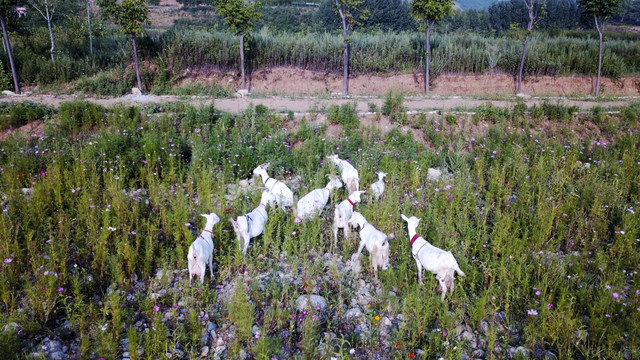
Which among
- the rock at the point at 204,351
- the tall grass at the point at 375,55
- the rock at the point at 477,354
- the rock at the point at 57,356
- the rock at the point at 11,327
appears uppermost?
the tall grass at the point at 375,55

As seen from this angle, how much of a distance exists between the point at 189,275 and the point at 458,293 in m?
3.32

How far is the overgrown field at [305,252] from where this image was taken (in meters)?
4.71

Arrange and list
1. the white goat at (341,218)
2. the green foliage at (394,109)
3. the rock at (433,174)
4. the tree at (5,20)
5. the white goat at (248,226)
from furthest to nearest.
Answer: the tree at (5,20) → the green foliage at (394,109) → the rock at (433,174) → the white goat at (341,218) → the white goat at (248,226)

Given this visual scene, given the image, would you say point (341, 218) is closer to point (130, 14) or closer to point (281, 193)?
point (281, 193)

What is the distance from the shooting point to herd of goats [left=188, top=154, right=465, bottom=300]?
5.29 m

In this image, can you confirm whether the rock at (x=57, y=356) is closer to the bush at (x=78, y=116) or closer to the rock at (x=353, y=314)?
the rock at (x=353, y=314)

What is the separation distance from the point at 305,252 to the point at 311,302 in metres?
1.26

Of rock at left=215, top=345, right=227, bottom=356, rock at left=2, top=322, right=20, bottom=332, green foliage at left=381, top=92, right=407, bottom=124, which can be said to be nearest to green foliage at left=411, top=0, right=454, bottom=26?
green foliage at left=381, top=92, right=407, bottom=124

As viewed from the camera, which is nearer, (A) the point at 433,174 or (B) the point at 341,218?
(B) the point at 341,218

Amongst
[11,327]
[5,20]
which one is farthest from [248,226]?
[5,20]

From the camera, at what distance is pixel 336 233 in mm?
6492

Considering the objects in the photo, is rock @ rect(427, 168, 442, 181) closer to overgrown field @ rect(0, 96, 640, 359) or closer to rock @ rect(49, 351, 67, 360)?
overgrown field @ rect(0, 96, 640, 359)

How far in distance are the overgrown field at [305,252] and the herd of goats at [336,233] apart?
20 centimetres

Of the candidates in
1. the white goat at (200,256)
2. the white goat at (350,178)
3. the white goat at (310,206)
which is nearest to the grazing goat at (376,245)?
the white goat at (310,206)
